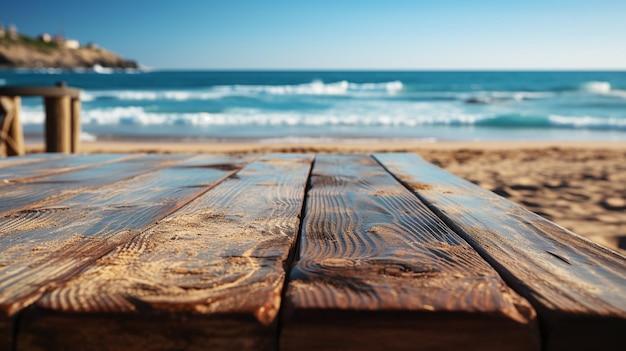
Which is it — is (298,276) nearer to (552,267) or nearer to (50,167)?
(552,267)

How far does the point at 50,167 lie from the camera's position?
173cm

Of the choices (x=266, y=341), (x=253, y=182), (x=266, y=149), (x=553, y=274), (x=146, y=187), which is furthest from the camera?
(x=266, y=149)

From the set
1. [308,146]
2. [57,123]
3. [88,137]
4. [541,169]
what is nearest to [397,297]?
[57,123]

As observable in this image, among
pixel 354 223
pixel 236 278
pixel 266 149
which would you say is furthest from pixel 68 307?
pixel 266 149

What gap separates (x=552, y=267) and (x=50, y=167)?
5.43ft

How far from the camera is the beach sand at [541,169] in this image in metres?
3.53

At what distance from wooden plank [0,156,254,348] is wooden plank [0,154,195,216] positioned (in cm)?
5

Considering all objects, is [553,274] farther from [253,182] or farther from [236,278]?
[253,182]

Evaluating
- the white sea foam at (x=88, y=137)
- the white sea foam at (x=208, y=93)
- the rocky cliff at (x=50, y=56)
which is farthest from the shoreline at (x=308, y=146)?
the rocky cliff at (x=50, y=56)

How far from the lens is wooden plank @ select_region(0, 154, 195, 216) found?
110 centimetres

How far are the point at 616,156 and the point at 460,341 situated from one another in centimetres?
780

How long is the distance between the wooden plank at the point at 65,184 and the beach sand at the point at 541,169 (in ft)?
8.47

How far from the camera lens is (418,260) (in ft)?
2.19

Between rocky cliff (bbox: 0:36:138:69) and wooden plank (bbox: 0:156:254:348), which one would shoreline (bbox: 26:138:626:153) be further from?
rocky cliff (bbox: 0:36:138:69)
